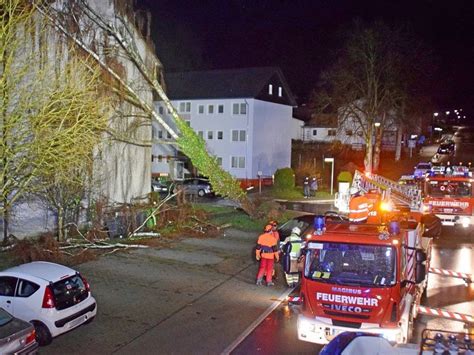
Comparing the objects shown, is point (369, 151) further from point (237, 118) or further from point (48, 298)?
point (48, 298)

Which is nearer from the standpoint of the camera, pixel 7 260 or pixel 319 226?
pixel 319 226

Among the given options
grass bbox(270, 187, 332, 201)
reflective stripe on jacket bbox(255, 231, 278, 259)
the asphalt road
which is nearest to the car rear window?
the asphalt road

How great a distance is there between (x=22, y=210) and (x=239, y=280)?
8094 millimetres

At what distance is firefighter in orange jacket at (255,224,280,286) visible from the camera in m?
12.6

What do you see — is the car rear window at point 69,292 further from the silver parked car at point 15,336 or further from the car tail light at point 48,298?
the silver parked car at point 15,336

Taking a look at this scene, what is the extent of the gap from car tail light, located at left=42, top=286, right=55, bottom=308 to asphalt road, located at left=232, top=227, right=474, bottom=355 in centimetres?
305

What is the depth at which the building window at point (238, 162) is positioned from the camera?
1759 inches

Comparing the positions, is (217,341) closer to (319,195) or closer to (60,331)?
(60,331)

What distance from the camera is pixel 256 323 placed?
10.3 metres

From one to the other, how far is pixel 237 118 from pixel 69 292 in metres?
→ 36.2

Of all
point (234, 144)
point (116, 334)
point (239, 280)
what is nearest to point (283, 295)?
point (239, 280)

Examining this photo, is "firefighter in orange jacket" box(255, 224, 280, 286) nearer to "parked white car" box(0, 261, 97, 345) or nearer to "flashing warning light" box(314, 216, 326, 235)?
"flashing warning light" box(314, 216, 326, 235)

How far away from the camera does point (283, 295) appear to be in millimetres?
12359

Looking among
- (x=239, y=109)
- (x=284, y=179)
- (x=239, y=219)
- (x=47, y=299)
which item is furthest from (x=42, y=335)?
(x=239, y=109)
